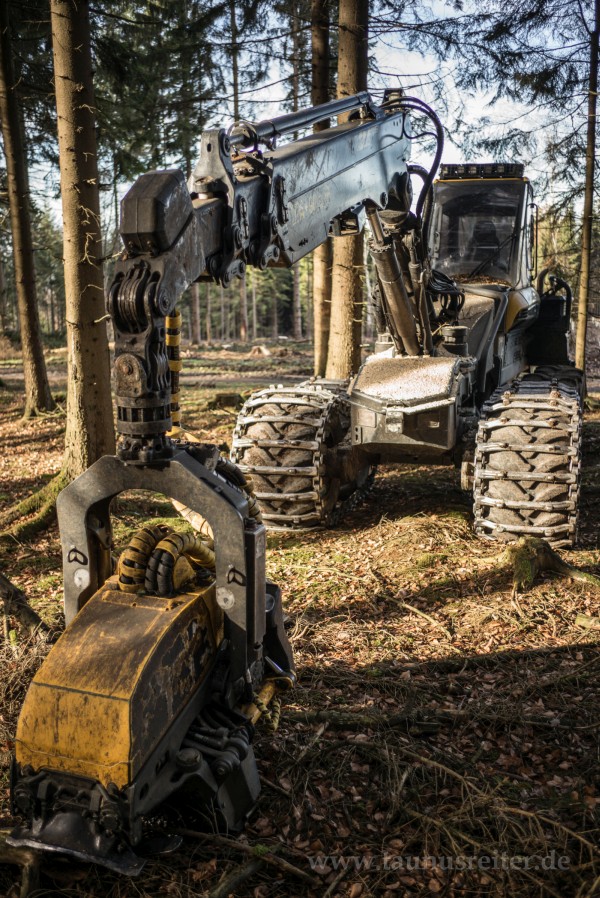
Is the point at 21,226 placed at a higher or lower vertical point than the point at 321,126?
lower

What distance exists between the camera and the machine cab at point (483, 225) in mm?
9102

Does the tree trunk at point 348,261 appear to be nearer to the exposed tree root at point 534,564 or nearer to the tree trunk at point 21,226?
the tree trunk at point 21,226

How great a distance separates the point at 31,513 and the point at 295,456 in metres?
2.98

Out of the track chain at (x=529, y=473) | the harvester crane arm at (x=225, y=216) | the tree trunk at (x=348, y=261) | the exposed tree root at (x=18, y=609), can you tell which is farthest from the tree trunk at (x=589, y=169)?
the exposed tree root at (x=18, y=609)

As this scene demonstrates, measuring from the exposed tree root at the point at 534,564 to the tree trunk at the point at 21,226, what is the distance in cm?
1013

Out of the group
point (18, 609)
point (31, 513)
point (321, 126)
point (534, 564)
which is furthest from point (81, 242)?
point (534, 564)

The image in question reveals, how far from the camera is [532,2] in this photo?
1430 centimetres

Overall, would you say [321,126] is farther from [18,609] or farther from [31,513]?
[18,609]

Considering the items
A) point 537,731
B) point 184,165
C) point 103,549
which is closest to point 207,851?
point 103,549

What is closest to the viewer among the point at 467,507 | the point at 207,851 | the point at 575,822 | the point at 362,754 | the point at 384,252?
Answer: the point at 207,851

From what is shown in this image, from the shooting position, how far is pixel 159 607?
333 cm

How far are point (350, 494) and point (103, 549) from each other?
5.13 m

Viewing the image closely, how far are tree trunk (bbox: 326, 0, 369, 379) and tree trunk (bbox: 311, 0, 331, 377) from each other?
1.07 m

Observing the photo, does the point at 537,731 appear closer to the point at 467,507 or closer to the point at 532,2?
the point at 467,507
